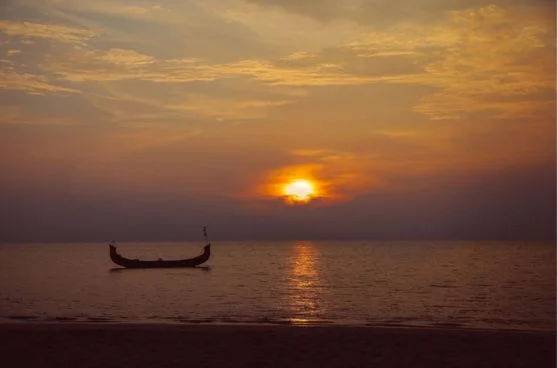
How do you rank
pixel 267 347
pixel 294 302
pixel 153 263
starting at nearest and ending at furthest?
pixel 267 347, pixel 294 302, pixel 153 263

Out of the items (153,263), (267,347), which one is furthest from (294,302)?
(153,263)

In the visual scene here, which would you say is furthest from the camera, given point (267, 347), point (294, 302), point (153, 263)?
point (153, 263)

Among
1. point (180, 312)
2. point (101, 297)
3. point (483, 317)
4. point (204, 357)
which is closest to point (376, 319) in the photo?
point (483, 317)

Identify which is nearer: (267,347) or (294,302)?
(267,347)

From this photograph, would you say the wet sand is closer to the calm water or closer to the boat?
the calm water

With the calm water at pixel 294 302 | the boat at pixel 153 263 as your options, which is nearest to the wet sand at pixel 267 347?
the calm water at pixel 294 302

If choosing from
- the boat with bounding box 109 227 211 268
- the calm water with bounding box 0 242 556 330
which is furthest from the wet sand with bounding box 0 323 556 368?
the boat with bounding box 109 227 211 268

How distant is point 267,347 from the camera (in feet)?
25.6

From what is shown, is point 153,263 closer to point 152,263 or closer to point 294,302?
point 152,263

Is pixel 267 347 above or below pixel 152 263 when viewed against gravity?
below

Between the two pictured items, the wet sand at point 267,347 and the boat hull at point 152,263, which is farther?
the boat hull at point 152,263

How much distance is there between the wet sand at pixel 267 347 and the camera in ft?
22.6

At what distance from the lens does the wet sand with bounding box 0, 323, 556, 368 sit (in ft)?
22.6

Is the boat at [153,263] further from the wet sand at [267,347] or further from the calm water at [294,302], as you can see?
the wet sand at [267,347]
